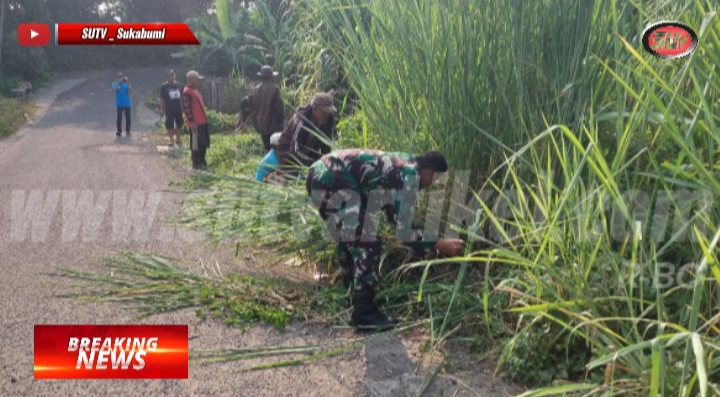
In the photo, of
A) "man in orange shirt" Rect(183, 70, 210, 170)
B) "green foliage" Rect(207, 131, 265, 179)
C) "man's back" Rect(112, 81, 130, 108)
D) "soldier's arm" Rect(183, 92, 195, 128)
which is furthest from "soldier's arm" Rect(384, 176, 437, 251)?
"man's back" Rect(112, 81, 130, 108)

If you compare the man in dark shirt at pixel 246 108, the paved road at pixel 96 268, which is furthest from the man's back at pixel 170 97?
the man in dark shirt at pixel 246 108

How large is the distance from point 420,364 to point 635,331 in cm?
125

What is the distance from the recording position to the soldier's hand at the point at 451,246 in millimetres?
4172

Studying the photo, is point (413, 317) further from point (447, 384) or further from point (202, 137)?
point (202, 137)

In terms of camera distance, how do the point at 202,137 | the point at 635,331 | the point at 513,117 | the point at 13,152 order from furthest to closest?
the point at 13,152
the point at 202,137
the point at 513,117
the point at 635,331

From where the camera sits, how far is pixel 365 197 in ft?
15.2

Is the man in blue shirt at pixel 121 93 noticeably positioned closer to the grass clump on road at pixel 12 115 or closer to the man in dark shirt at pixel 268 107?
the grass clump on road at pixel 12 115

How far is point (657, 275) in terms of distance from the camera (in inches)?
117

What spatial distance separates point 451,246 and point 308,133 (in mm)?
2330

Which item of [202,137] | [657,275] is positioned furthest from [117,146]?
[657,275]

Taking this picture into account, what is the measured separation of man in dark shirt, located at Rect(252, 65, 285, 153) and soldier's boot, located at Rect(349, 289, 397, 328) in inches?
215

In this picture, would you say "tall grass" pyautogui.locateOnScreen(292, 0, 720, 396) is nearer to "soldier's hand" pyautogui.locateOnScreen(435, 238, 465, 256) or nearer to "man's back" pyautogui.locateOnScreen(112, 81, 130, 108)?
"soldier's hand" pyautogui.locateOnScreen(435, 238, 465, 256)

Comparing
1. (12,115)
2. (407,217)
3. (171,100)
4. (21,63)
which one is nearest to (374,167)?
(407,217)

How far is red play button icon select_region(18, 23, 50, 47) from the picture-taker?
2708 cm
